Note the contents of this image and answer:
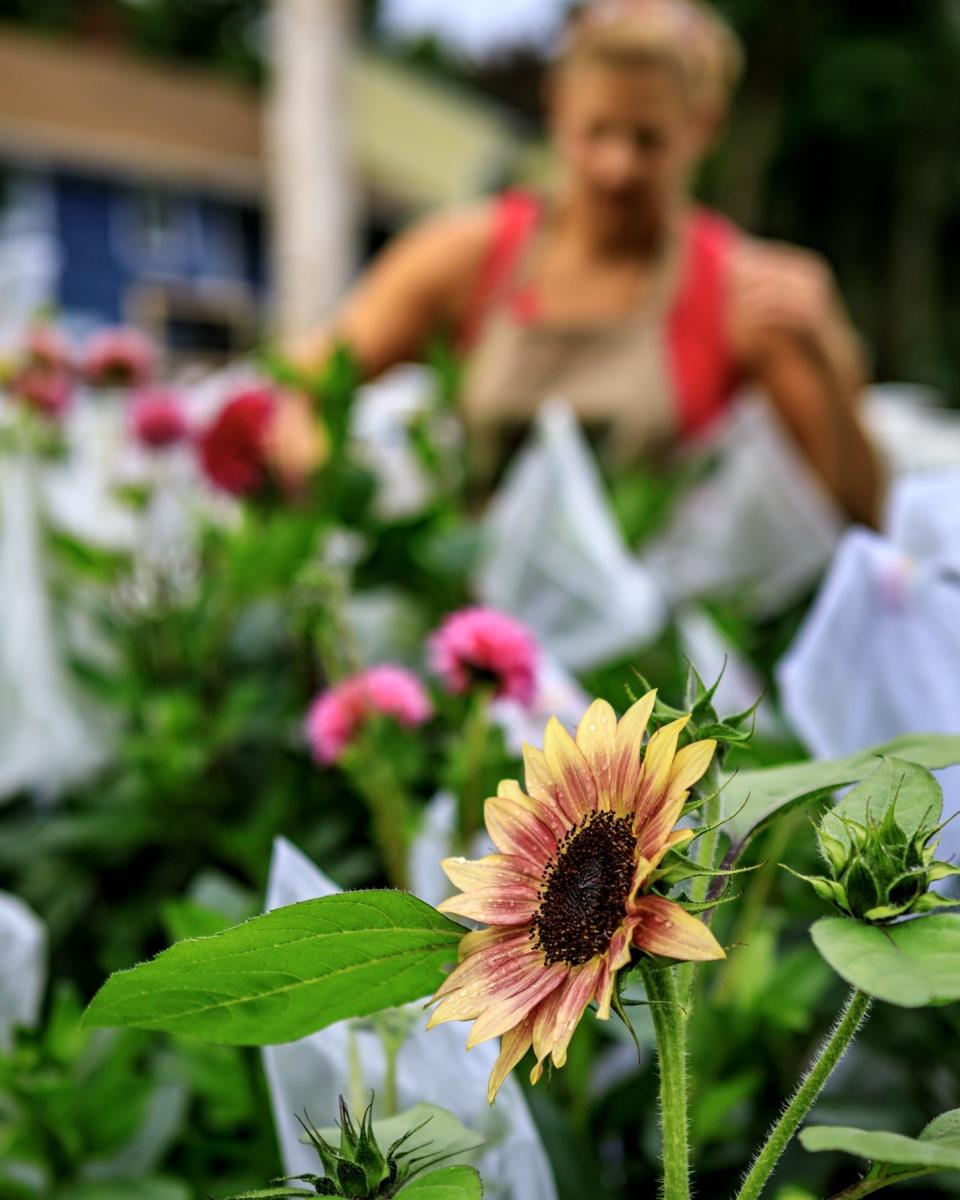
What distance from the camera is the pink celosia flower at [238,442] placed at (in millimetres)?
839

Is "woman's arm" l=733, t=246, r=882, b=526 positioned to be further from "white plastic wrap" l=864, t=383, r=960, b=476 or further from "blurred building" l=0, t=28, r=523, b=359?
"blurred building" l=0, t=28, r=523, b=359

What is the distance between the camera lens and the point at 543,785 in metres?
0.28

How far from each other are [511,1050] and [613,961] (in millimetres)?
34

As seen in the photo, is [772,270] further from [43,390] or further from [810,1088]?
[810,1088]

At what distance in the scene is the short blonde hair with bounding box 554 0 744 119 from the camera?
3.68 feet

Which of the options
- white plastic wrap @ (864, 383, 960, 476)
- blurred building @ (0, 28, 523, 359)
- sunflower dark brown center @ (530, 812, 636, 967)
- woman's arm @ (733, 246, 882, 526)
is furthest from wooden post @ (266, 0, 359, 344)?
sunflower dark brown center @ (530, 812, 636, 967)

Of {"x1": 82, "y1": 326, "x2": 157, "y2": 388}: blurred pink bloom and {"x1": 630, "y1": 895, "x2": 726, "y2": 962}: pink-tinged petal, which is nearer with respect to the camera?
{"x1": 630, "y1": 895, "x2": 726, "y2": 962}: pink-tinged petal

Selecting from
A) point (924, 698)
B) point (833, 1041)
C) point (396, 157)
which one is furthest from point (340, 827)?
point (396, 157)

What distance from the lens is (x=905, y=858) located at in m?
0.25

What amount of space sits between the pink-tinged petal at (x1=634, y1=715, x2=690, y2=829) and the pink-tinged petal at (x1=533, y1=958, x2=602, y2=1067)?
0.03 m

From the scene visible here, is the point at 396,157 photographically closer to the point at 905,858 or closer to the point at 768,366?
the point at 768,366

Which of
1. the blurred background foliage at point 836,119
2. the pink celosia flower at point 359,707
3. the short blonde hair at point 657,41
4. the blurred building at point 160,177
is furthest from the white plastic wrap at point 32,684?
the blurred background foliage at point 836,119

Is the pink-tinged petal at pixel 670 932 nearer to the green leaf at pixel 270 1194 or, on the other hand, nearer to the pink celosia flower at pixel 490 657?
the green leaf at pixel 270 1194

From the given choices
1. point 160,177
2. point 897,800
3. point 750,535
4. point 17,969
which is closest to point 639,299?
point 750,535
